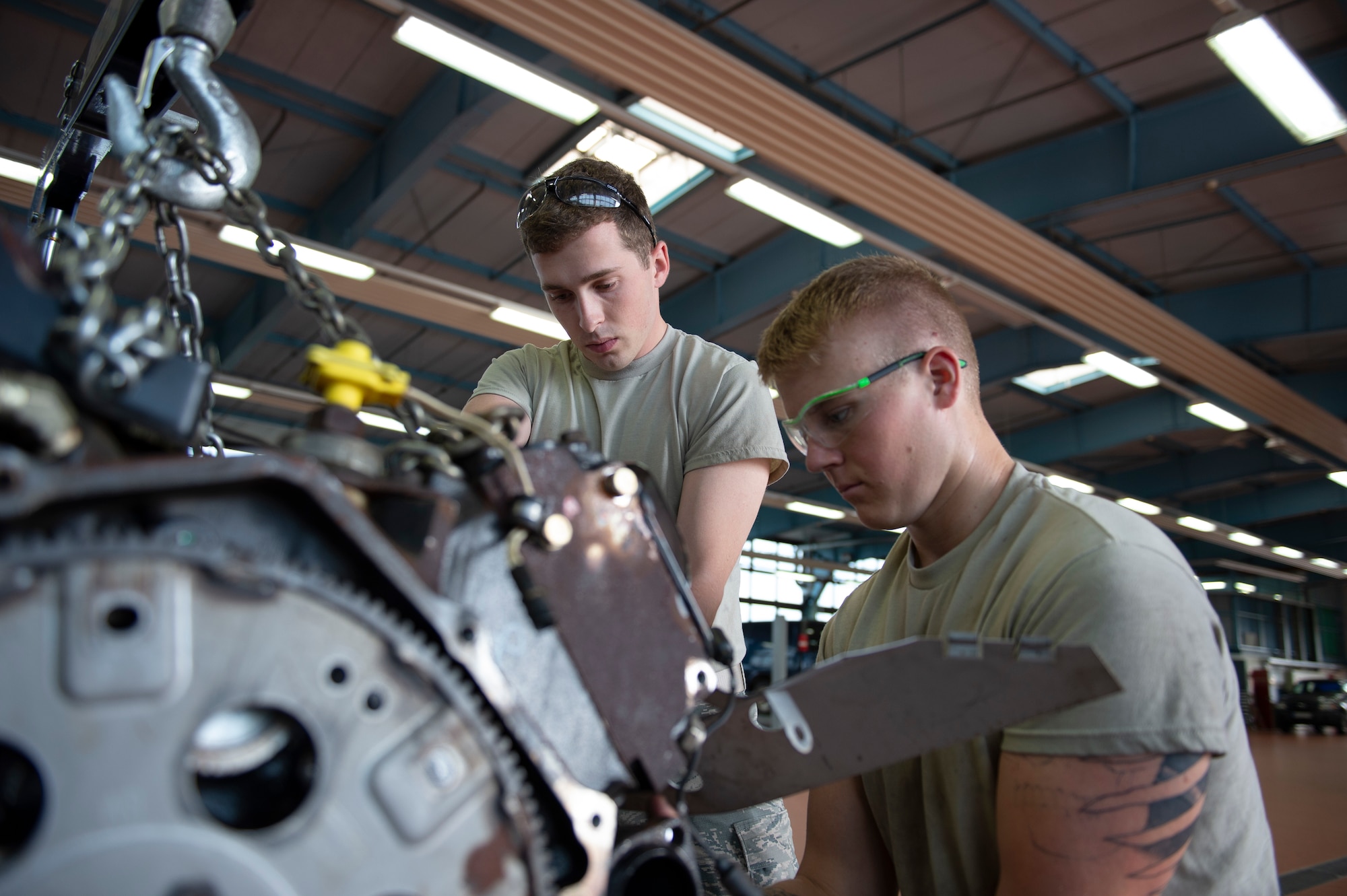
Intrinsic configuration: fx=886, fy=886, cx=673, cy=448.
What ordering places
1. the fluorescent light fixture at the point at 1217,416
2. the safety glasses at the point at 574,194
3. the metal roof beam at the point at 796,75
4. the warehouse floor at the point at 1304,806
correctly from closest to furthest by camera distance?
the safety glasses at the point at 574,194, the warehouse floor at the point at 1304,806, the metal roof beam at the point at 796,75, the fluorescent light fixture at the point at 1217,416

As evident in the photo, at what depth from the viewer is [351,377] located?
29.8 inches

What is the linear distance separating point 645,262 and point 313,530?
3.91 feet

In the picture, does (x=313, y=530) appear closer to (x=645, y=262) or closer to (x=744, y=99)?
(x=645, y=262)

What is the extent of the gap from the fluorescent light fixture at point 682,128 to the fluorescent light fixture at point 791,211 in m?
0.19

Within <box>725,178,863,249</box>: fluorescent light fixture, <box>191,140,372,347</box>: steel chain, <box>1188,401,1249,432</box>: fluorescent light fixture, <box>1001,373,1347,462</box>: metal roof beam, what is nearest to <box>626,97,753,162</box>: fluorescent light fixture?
<box>725,178,863,249</box>: fluorescent light fixture

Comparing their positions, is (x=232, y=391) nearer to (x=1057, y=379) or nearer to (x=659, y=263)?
(x=659, y=263)

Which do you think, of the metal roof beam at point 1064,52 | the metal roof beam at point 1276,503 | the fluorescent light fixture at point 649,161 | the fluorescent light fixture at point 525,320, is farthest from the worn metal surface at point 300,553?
the metal roof beam at point 1276,503

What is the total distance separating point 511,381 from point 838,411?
29.0 inches

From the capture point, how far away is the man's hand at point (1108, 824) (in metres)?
1.00

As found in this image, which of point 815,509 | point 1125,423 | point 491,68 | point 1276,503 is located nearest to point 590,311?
point 491,68

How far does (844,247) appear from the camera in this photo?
7.16 metres

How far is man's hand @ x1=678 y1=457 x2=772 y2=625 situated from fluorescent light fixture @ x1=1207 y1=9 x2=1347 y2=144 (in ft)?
12.8

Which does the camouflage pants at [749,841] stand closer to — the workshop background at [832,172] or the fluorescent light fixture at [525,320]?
the workshop background at [832,172]

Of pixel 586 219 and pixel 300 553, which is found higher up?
pixel 586 219
